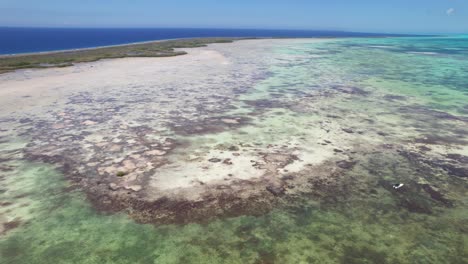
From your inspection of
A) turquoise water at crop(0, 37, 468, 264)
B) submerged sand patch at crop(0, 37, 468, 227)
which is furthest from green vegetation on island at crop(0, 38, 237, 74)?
turquoise water at crop(0, 37, 468, 264)

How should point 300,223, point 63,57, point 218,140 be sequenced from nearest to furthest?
point 300,223
point 218,140
point 63,57

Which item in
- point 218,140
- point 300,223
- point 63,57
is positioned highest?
point 63,57

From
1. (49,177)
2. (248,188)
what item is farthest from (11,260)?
(248,188)

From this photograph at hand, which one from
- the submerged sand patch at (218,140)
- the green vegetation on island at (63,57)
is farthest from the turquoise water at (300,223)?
the green vegetation on island at (63,57)

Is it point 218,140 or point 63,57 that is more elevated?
point 63,57

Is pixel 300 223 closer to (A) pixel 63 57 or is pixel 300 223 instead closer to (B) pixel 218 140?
(B) pixel 218 140

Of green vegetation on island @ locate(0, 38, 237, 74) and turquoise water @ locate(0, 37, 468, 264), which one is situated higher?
green vegetation on island @ locate(0, 38, 237, 74)

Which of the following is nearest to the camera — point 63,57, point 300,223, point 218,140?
point 300,223

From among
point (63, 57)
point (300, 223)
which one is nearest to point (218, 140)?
point (300, 223)

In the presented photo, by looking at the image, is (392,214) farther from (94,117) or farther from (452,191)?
(94,117)

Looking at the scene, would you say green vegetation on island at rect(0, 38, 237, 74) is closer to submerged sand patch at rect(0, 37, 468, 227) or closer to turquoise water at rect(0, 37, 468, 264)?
submerged sand patch at rect(0, 37, 468, 227)

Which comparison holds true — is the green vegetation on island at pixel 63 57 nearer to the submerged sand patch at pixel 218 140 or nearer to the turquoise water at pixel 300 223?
→ the submerged sand patch at pixel 218 140

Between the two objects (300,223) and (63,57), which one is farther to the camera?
(63,57)
